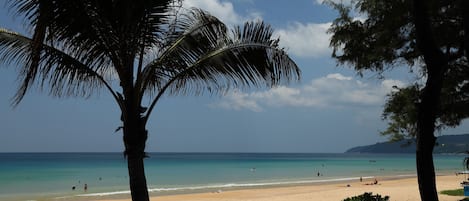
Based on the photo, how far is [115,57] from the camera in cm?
550

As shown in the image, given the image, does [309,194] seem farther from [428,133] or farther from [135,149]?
[135,149]

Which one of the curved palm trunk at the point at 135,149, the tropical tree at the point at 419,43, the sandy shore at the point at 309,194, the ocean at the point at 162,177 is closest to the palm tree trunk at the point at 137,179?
the curved palm trunk at the point at 135,149

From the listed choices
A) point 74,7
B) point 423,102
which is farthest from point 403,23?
point 74,7

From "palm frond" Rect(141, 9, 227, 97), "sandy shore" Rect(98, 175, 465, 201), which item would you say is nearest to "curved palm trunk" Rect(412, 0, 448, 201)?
"palm frond" Rect(141, 9, 227, 97)

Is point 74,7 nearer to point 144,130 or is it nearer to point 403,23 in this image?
point 144,130

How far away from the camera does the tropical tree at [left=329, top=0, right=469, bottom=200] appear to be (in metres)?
6.92

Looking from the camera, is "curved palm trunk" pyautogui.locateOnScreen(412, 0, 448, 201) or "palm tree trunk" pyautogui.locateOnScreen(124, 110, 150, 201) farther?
"curved palm trunk" pyautogui.locateOnScreen(412, 0, 448, 201)

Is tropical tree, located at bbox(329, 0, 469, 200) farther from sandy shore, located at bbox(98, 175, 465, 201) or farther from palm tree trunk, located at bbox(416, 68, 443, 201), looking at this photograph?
sandy shore, located at bbox(98, 175, 465, 201)

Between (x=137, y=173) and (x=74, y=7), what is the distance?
5.95ft

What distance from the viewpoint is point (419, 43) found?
6.95 meters

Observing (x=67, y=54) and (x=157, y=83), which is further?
(x=157, y=83)

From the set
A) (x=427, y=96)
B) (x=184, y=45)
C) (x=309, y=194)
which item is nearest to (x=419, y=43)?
(x=427, y=96)

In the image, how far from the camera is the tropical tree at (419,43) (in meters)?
6.92

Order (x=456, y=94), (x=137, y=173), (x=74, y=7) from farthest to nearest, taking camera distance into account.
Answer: (x=456, y=94) → (x=137, y=173) → (x=74, y=7)
